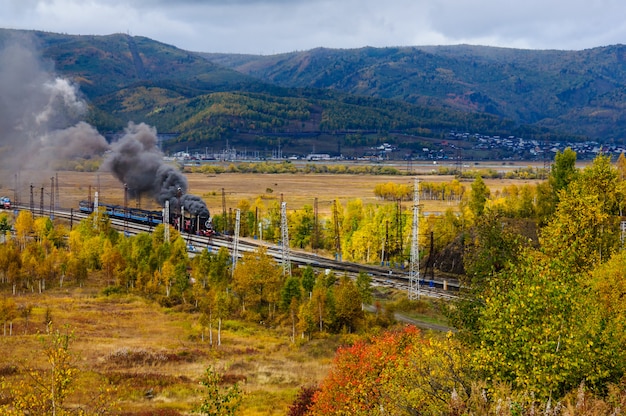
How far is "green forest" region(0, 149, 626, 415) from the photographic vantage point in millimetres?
24344

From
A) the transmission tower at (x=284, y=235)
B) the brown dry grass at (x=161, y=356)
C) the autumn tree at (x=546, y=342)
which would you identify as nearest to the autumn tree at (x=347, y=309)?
the brown dry grass at (x=161, y=356)

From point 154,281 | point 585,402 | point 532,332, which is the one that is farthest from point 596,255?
point 154,281

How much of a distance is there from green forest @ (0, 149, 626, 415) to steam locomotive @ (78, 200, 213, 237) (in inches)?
451

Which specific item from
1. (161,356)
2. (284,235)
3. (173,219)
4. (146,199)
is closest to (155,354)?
(161,356)

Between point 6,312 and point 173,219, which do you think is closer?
point 6,312

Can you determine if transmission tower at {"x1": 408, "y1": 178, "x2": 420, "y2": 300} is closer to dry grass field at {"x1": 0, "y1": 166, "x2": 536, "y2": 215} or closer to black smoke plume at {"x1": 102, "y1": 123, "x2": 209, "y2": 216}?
black smoke plume at {"x1": 102, "y1": 123, "x2": 209, "y2": 216}

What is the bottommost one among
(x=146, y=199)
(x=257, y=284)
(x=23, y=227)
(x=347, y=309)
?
(x=347, y=309)

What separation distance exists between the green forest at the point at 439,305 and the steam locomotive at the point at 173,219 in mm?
11460

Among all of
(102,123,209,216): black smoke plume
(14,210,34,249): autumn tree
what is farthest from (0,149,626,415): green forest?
(102,123,209,216): black smoke plume

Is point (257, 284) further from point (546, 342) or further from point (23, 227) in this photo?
point (23, 227)

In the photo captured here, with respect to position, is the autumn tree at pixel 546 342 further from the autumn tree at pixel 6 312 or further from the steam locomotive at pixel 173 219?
the steam locomotive at pixel 173 219

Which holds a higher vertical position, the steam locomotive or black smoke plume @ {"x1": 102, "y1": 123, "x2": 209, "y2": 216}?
black smoke plume @ {"x1": 102, "y1": 123, "x2": 209, "y2": 216}

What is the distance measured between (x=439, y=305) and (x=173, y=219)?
214 feet

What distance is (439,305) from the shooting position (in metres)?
62.1
